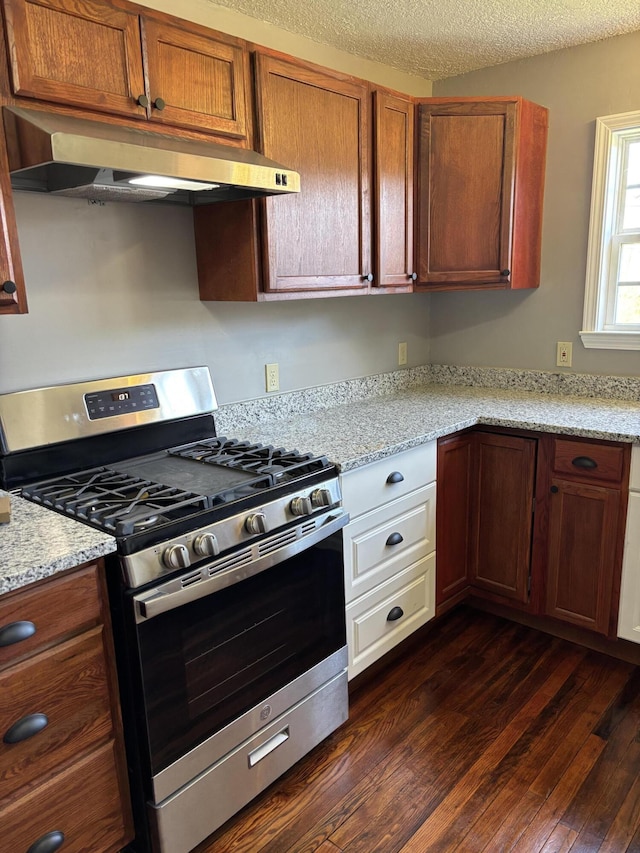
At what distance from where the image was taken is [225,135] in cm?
193

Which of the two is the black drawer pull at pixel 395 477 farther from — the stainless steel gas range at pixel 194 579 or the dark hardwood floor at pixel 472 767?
the dark hardwood floor at pixel 472 767

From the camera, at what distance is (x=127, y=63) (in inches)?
65.9

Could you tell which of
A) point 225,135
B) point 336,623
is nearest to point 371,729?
point 336,623

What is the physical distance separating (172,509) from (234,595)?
30 centimetres

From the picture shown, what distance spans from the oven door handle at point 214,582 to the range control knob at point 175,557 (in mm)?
45

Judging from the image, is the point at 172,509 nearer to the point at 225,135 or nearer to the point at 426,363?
the point at 225,135

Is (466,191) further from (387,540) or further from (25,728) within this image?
(25,728)

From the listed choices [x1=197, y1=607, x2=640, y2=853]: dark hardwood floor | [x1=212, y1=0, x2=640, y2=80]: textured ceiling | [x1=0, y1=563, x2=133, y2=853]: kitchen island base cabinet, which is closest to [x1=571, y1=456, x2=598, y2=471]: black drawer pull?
[x1=197, y1=607, x2=640, y2=853]: dark hardwood floor

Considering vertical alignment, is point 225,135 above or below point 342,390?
above

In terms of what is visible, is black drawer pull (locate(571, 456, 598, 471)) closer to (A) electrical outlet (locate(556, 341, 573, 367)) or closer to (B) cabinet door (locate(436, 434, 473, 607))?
(B) cabinet door (locate(436, 434, 473, 607))

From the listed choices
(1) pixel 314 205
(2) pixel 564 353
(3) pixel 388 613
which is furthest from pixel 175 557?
Result: (2) pixel 564 353

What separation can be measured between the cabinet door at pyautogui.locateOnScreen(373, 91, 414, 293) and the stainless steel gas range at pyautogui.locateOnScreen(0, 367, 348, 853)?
3.16ft

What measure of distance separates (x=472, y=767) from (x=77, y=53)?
228 centimetres

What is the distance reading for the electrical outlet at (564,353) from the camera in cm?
288
